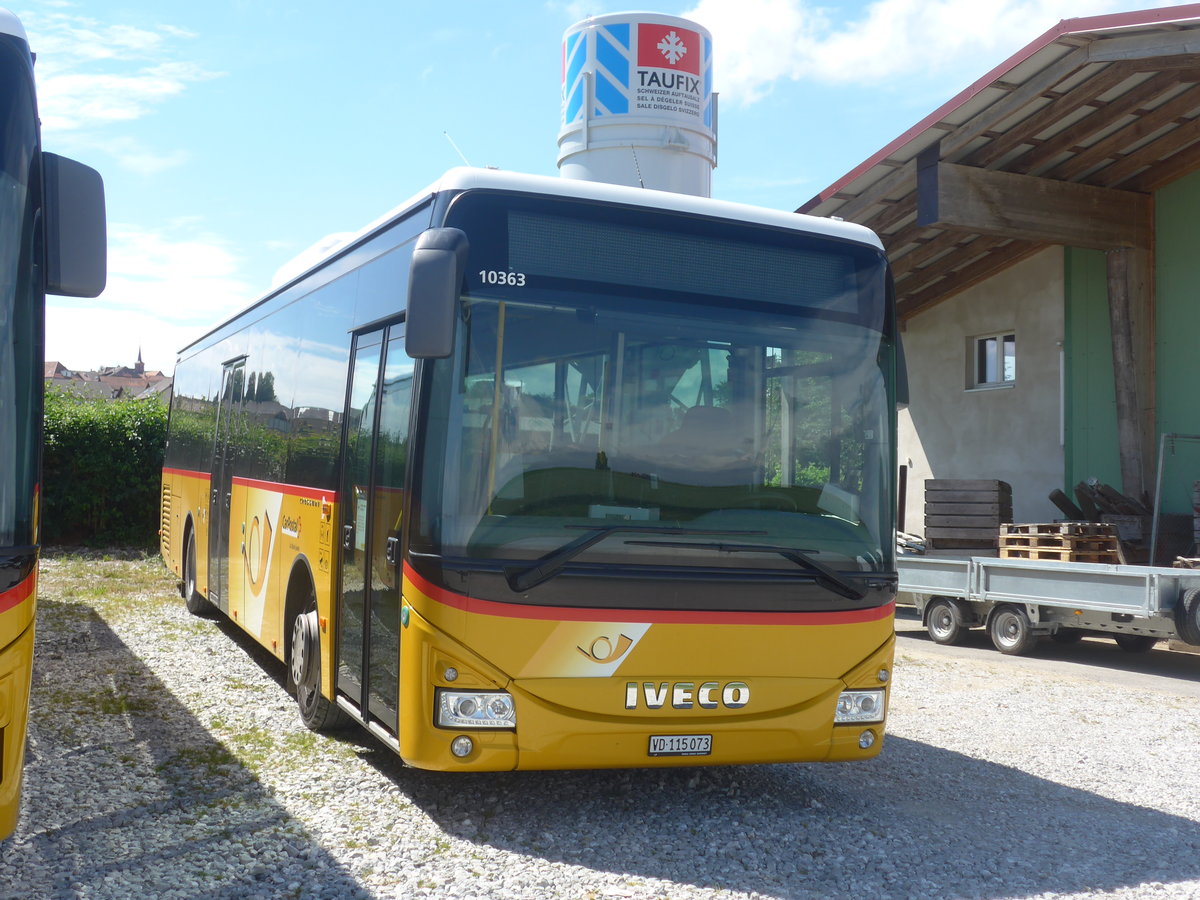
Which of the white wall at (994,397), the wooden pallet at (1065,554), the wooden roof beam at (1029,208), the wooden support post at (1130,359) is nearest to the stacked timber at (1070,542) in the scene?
the wooden pallet at (1065,554)

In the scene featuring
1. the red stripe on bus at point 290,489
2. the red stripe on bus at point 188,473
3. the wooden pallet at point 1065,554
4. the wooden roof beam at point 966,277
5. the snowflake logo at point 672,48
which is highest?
the snowflake logo at point 672,48

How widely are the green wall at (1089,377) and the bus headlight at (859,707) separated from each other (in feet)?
39.7

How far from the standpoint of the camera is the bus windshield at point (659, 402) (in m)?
5.13

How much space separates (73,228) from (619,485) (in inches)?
94.0

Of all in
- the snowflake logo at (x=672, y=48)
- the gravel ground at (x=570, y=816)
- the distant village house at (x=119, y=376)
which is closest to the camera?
the gravel ground at (x=570, y=816)

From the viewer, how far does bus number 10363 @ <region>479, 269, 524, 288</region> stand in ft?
17.1

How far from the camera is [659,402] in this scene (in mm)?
5348

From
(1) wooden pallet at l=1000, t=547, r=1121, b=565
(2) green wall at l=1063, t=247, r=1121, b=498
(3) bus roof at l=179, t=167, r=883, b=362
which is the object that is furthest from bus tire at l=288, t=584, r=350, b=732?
(2) green wall at l=1063, t=247, r=1121, b=498

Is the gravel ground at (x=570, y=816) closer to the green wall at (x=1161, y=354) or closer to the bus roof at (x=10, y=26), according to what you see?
the bus roof at (x=10, y=26)

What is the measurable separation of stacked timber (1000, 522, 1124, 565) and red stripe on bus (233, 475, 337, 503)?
8.57m

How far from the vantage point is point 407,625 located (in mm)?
5242

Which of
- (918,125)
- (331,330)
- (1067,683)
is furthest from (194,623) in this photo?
(918,125)

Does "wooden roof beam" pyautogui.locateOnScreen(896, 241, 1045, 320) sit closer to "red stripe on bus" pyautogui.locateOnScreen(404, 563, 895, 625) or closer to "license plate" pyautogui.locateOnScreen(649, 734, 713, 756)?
"red stripe on bus" pyautogui.locateOnScreen(404, 563, 895, 625)

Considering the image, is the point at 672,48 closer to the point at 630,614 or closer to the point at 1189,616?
the point at 630,614
